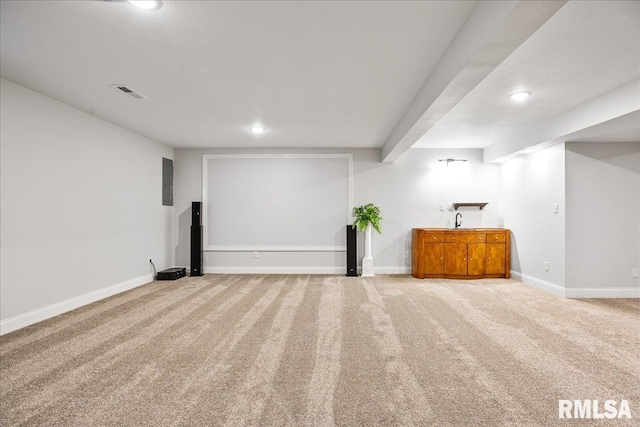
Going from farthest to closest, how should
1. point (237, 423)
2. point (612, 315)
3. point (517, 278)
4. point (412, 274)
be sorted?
point (412, 274)
point (517, 278)
point (612, 315)
point (237, 423)

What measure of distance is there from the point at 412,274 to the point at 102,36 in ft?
18.8

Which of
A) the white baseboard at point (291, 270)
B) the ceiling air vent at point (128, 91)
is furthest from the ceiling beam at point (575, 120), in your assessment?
the ceiling air vent at point (128, 91)

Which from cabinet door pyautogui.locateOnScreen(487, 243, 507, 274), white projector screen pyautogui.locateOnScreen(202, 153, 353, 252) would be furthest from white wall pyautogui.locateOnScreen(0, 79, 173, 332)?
cabinet door pyautogui.locateOnScreen(487, 243, 507, 274)

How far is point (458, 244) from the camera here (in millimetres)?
6051

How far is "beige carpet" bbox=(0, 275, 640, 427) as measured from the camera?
1.92 metres

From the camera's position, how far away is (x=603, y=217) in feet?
15.6

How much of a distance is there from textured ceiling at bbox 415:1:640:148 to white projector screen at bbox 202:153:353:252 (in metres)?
2.50

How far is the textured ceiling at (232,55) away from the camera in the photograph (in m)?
2.18

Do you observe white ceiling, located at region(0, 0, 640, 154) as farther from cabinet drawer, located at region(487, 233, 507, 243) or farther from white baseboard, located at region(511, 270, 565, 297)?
cabinet drawer, located at region(487, 233, 507, 243)

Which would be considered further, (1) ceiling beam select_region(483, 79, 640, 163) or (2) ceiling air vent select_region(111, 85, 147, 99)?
(2) ceiling air vent select_region(111, 85, 147, 99)

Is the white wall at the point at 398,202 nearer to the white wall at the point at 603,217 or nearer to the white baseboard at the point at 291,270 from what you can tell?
the white baseboard at the point at 291,270

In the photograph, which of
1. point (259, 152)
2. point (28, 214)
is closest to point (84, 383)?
point (28, 214)

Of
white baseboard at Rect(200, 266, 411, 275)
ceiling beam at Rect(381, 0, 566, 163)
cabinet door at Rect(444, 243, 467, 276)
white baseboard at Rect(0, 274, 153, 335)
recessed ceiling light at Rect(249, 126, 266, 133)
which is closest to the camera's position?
ceiling beam at Rect(381, 0, 566, 163)

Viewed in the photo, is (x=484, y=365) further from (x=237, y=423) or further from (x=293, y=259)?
(x=293, y=259)
